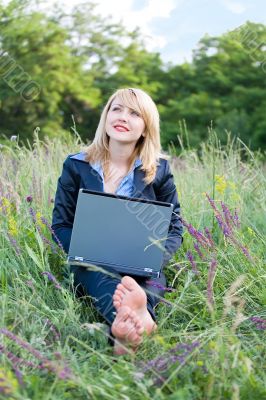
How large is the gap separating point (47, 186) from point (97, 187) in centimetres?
102

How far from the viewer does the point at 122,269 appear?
2807 millimetres

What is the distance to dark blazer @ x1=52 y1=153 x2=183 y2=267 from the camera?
3.06 metres

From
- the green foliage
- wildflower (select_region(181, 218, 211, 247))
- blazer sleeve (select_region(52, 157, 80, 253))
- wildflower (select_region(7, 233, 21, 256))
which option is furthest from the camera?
the green foliage

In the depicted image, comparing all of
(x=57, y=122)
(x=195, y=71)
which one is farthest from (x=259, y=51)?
(x=57, y=122)

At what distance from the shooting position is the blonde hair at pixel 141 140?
3.14m

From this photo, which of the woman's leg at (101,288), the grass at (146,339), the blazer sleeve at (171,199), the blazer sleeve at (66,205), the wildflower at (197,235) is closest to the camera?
the grass at (146,339)

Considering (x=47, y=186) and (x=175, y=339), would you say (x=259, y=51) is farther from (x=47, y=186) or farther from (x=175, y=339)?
(x=175, y=339)

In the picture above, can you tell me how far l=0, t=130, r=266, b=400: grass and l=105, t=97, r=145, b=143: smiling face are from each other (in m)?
0.58

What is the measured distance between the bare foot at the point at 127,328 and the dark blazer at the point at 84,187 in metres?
0.70

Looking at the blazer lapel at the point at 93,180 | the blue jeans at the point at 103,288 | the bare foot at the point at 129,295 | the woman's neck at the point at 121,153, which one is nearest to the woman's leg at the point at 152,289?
the blue jeans at the point at 103,288

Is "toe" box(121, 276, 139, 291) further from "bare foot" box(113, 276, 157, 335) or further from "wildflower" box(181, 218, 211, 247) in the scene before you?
"wildflower" box(181, 218, 211, 247)

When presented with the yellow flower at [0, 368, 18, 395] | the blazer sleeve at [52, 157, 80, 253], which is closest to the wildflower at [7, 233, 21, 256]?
the blazer sleeve at [52, 157, 80, 253]

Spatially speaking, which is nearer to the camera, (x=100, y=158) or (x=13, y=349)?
(x=13, y=349)

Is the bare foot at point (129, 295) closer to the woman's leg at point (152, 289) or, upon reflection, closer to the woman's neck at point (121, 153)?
the woman's leg at point (152, 289)
